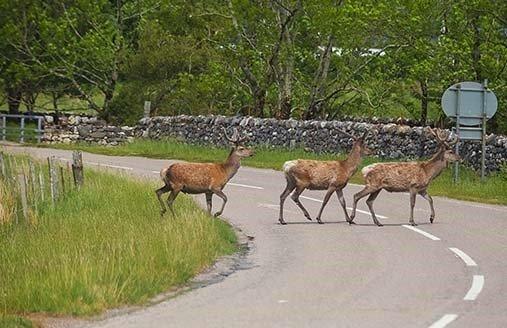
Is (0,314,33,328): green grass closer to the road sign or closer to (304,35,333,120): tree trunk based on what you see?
the road sign

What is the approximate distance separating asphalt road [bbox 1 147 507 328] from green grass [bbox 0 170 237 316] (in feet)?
1.74

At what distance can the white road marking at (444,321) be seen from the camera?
1105cm

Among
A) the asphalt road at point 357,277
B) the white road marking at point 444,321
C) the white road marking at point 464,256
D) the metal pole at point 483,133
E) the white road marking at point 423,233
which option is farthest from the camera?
the metal pole at point 483,133

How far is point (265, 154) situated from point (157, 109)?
16569 mm

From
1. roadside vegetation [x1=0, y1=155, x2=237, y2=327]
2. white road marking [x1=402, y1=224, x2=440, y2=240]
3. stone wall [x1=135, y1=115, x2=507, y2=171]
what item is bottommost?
white road marking [x1=402, y1=224, x2=440, y2=240]

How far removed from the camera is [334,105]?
4903cm

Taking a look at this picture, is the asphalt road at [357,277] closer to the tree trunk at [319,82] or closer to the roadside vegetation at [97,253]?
the roadside vegetation at [97,253]

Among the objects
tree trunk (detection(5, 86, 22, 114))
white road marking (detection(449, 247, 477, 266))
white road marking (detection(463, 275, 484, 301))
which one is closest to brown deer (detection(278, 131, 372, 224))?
white road marking (detection(449, 247, 477, 266))

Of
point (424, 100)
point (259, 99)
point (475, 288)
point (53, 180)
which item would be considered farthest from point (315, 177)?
point (259, 99)

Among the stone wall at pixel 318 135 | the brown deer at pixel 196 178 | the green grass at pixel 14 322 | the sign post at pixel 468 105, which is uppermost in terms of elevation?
the sign post at pixel 468 105

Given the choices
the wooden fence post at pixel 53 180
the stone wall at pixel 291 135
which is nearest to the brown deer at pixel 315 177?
the wooden fence post at pixel 53 180

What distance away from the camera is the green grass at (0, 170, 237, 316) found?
12.0 m

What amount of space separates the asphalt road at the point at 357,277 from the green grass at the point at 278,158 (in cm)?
426

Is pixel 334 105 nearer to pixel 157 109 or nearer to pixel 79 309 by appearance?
pixel 157 109
